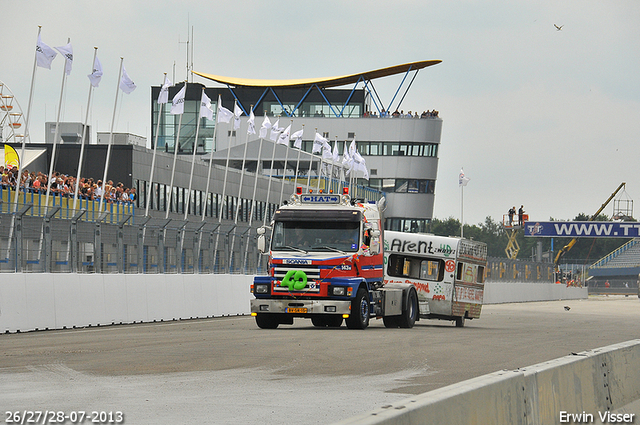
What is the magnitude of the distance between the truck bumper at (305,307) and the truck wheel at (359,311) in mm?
374

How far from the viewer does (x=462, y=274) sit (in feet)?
93.5

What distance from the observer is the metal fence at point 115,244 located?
21.6 m

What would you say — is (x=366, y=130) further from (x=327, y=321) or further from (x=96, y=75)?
(x=327, y=321)

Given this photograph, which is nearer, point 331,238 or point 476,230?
point 331,238

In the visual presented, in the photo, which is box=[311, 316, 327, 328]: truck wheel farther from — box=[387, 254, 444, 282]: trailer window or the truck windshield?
box=[387, 254, 444, 282]: trailer window

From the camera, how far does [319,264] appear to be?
23.0 meters

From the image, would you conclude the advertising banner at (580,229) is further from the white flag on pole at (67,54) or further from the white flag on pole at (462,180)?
the white flag on pole at (67,54)

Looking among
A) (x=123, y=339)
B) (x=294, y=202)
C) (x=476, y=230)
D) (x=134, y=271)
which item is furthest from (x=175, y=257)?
(x=476, y=230)

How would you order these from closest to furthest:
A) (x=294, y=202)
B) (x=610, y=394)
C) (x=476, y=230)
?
(x=610, y=394), (x=294, y=202), (x=476, y=230)

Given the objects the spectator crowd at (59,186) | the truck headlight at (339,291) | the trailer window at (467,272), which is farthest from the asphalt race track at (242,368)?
the spectator crowd at (59,186)

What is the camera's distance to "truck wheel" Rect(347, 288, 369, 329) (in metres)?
23.2

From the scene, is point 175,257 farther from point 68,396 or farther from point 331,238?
point 68,396

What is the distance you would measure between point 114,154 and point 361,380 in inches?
1925

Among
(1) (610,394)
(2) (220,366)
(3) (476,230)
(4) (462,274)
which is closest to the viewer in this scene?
(1) (610,394)
